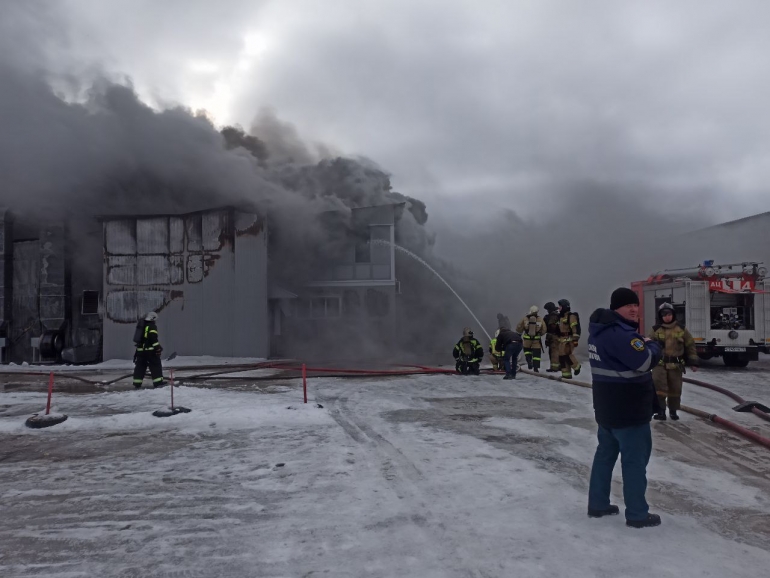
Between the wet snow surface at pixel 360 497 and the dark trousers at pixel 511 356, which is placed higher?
the dark trousers at pixel 511 356

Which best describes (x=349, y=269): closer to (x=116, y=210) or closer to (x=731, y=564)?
(x=116, y=210)

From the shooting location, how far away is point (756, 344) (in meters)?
13.5

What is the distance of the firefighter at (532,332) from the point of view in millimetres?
11898

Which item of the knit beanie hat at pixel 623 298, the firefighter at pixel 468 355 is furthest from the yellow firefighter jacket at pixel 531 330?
the knit beanie hat at pixel 623 298

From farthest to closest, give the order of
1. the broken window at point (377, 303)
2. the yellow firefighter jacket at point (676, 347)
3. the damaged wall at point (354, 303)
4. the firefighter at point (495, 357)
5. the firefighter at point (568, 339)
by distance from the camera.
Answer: the broken window at point (377, 303) < the damaged wall at point (354, 303) < the firefighter at point (495, 357) < the firefighter at point (568, 339) < the yellow firefighter jacket at point (676, 347)

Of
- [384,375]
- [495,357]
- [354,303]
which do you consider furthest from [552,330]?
[354,303]

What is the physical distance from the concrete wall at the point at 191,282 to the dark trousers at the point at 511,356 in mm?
8816

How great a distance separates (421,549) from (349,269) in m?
17.3

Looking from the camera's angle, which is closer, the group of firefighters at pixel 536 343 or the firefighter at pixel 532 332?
the group of firefighters at pixel 536 343

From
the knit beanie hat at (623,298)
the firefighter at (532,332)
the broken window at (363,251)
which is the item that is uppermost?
the broken window at (363,251)

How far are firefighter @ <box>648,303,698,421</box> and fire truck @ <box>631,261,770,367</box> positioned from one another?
743 cm

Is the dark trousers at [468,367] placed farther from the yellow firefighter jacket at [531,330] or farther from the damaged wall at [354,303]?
the damaged wall at [354,303]

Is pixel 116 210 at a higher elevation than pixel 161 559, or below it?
higher

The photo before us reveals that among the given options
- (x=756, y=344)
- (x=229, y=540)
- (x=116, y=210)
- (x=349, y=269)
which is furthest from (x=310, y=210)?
(x=229, y=540)
